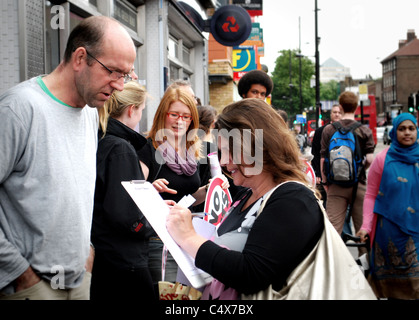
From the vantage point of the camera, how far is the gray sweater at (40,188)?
1.98 meters

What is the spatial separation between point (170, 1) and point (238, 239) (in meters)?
8.73

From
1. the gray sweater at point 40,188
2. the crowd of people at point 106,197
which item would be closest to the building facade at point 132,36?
the crowd of people at point 106,197

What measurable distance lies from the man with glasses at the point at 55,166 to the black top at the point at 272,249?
63 cm

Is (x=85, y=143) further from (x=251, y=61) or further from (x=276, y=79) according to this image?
(x=276, y=79)

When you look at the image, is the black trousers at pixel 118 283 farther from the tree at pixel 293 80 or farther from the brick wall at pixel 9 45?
the tree at pixel 293 80

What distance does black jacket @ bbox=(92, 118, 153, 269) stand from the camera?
9.01 feet

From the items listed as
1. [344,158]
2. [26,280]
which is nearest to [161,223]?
[26,280]

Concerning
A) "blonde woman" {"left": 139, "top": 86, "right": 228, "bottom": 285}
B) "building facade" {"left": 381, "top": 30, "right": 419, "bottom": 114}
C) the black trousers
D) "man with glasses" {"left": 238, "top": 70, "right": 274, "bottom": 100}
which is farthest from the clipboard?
"building facade" {"left": 381, "top": 30, "right": 419, "bottom": 114}

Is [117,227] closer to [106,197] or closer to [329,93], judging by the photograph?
[106,197]

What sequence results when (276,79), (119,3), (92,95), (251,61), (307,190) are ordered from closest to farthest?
(307,190)
(92,95)
(119,3)
(251,61)
(276,79)

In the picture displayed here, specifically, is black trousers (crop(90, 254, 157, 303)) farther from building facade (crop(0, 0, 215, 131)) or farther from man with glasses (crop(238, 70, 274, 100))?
man with glasses (crop(238, 70, 274, 100))

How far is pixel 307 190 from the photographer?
1.98 m

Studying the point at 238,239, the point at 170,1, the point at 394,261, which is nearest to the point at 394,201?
the point at 394,261

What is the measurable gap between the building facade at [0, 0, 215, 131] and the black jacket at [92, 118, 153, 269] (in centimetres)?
101
